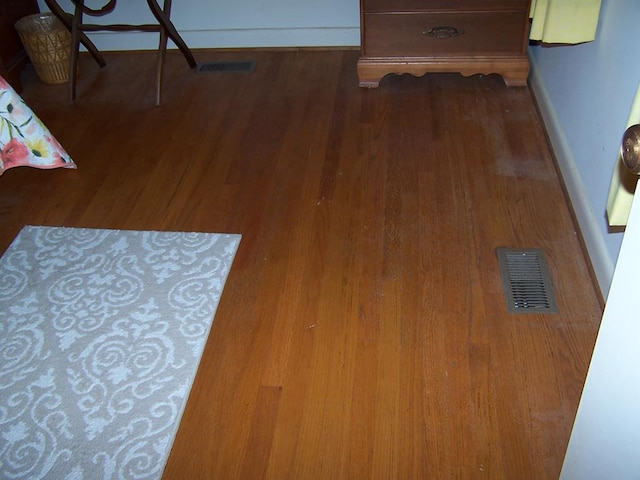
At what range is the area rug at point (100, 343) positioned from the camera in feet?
4.91

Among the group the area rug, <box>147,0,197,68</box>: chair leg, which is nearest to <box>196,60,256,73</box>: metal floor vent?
Result: <box>147,0,197,68</box>: chair leg

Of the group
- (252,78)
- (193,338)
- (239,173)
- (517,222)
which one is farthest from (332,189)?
(252,78)

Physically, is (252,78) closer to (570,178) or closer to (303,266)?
(303,266)

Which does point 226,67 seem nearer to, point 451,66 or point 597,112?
point 451,66

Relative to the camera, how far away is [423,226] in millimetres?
2041

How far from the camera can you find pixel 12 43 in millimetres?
2984

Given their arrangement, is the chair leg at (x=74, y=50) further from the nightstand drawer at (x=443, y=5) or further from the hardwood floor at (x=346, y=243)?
the nightstand drawer at (x=443, y=5)

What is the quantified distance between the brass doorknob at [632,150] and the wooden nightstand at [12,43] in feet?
9.29

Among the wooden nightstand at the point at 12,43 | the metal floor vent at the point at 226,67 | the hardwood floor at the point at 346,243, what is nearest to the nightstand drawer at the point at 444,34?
the hardwood floor at the point at 346,243

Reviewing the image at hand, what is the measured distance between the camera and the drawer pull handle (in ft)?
8.54

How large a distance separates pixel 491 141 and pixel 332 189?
2.19 ft

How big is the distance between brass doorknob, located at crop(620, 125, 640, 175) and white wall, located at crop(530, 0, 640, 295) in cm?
108

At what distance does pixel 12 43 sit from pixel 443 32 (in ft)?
6.60

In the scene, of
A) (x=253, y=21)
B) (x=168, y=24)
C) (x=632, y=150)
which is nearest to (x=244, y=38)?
(x=253, y=21)
